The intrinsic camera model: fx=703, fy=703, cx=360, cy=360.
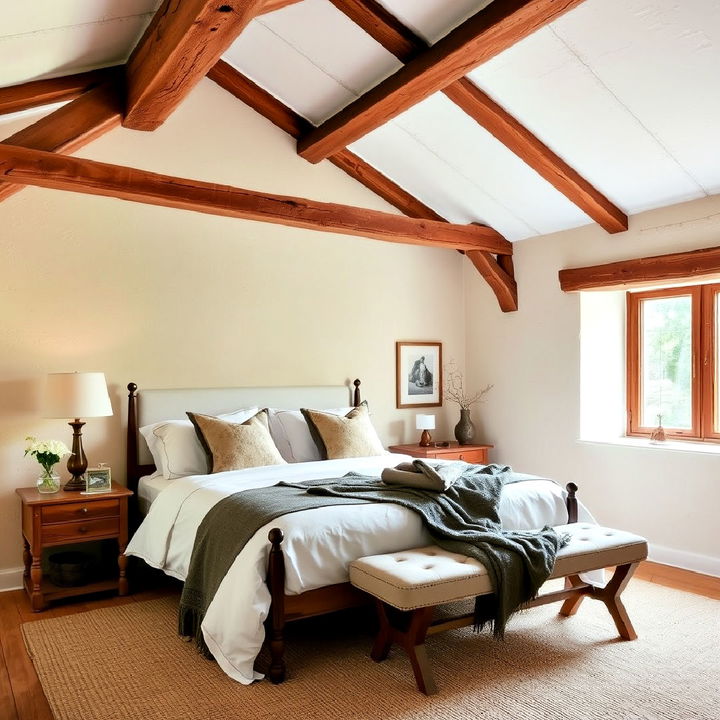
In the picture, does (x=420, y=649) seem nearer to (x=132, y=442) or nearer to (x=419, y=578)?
(x=419, y=578)

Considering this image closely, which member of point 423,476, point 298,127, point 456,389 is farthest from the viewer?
point 456,389

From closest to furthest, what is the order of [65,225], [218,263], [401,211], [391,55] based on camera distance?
[391,55] → [65,225] → [218,263] → [401,211]

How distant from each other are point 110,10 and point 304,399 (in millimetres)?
2977

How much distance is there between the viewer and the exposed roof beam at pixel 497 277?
594cm

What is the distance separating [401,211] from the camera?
6070mm

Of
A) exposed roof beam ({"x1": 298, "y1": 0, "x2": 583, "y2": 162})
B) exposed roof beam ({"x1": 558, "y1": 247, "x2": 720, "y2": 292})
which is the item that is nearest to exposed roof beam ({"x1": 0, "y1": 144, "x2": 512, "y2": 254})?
exposed roof beam ({"x1": 298, "y1": 0, "x2": 583, "y2": 162})

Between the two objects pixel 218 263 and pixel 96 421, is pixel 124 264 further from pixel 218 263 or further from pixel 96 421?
pixel 96 421

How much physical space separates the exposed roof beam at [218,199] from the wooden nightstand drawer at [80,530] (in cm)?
191

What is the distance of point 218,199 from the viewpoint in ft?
14.3

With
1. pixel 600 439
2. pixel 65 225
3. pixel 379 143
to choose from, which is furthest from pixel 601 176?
pixel 65 225

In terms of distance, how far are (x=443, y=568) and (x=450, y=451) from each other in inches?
112

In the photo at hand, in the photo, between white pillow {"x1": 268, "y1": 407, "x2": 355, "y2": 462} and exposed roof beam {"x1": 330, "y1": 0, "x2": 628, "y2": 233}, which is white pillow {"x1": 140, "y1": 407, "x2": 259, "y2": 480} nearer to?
white pillow {"x1": 268, "y1": 407, "x2": 355, "y2": 462}

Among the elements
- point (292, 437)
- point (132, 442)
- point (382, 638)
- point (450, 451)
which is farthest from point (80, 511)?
point (450, 451)

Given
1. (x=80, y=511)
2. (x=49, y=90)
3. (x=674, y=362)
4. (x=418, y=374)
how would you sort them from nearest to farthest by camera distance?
(x=49, y=90)
(x=80, y=511)
(x=674, y=362)
(x=418, y=374)
